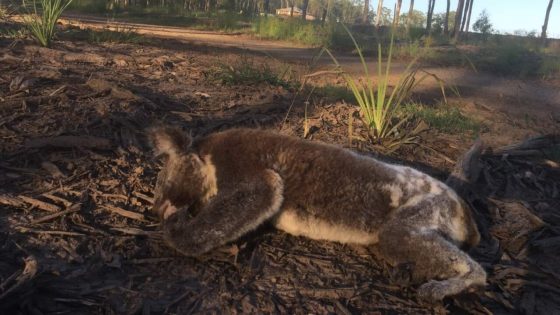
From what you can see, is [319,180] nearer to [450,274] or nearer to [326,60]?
[450,274]

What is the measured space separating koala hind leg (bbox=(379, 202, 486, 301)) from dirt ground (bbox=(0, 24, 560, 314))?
0.39ft

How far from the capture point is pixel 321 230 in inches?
135

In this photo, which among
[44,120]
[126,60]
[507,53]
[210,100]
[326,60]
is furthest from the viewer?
[507,53]

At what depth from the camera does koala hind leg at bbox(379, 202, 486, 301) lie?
295 cm

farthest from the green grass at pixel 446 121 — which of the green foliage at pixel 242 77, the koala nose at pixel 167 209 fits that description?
the koala nose at pixel 167 209

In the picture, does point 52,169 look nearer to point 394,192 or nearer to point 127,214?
point 127,214

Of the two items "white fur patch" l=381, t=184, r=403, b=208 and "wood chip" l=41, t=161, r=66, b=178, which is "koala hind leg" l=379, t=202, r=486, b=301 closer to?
"white fur patch" l=381, t=184, r=403, b=208

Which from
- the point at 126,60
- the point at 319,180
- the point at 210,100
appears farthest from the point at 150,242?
the point at 126,60

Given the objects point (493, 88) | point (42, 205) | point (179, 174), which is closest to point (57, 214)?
point (42, 205)

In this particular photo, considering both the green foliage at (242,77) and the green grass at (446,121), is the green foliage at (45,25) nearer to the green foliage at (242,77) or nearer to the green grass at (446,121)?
the green foliage at (242,77)

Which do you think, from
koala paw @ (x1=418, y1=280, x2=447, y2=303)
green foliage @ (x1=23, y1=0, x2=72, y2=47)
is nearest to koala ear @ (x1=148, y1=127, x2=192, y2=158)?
koala paw @ (x1=418, y1=280, x2=447, y2=303)

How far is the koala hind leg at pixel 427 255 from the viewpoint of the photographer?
9.67 ft

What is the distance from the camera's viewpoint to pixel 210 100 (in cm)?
617

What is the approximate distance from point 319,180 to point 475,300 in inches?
51.8
